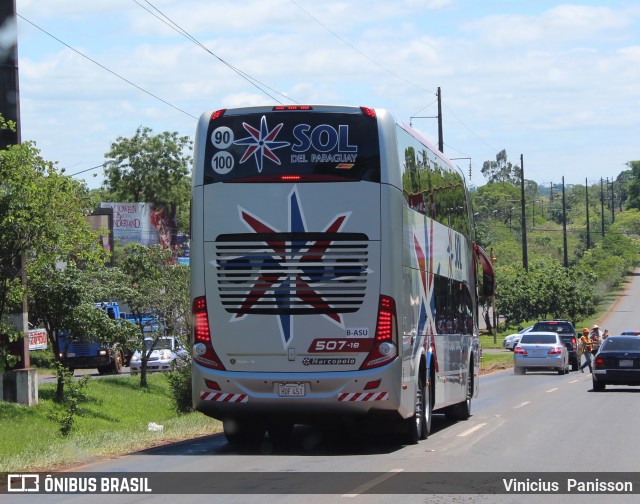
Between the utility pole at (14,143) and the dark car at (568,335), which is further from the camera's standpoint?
the dark car at (568,335)

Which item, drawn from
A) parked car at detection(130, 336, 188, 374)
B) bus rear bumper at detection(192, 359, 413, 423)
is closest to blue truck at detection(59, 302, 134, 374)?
parked car at detection(130, 336, 188, 374)

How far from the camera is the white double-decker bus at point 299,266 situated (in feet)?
46.7

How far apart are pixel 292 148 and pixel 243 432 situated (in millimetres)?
4169

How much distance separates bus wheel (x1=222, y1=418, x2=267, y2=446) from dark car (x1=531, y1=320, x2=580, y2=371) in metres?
30.8

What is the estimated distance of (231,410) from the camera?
14422mm

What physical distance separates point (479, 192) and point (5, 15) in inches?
6374

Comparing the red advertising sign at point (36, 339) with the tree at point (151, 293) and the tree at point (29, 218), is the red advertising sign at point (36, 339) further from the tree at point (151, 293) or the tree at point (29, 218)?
the tree at point (151, 293)

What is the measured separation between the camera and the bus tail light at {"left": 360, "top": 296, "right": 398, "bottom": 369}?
46.6ft

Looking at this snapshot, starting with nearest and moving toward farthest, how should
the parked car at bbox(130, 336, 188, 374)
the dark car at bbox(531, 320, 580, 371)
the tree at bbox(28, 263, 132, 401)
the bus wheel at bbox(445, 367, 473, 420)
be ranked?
1. the bus wheel at bbox(445, 367, 473, 420)
2. the tree at bbox(28, 263, 132, 401)
3. the dark car at bbox(531, 320, 580, 371)
4. the parked car at bbox(130, 336, 188, 374)

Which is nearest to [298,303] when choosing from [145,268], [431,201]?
[431,201]

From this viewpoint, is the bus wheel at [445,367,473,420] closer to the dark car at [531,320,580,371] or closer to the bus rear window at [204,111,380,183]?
the bus rear window at [204,111,380,183]

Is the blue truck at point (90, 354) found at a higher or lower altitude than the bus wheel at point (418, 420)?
lower

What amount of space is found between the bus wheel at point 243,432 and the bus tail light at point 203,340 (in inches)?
44.9

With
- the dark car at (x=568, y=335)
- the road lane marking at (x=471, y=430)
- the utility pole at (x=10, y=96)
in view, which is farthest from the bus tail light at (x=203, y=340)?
the dark car at (x=568, y=335)
